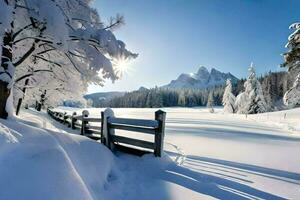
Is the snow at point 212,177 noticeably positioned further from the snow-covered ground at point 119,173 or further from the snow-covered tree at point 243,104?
the snow-covered tree at point 243,104

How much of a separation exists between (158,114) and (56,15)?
10.9ft

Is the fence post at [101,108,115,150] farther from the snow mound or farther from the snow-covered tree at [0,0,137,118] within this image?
the snow mound

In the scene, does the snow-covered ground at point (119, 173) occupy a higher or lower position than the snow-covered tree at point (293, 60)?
lower

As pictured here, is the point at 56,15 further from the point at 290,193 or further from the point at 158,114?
the point at 290,193

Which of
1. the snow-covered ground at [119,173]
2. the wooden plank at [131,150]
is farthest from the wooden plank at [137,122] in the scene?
the snow-covered ground at [119,173]

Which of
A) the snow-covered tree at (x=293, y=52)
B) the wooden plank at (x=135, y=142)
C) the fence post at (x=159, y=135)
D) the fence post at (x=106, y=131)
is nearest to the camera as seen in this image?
the fence post at (x=159, y=135)

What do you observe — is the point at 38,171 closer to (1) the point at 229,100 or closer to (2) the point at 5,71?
(2) the point at 5,71

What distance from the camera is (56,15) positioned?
5.69 metres

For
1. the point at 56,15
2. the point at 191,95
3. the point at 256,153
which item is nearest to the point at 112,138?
the point at 56,15

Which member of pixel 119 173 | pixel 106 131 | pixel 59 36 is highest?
pixel 59 36

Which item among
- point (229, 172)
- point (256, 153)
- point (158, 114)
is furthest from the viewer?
point (256, 153)

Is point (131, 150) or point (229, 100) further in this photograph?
point (229, 100)

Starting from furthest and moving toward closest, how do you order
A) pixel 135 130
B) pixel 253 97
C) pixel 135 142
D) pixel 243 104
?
pixel 243 104 → pixel 253 97 → pixel 135 130 → pixel 135 142

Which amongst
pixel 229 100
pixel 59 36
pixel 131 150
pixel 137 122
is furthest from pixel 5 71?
pixel 229 100
